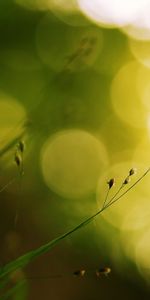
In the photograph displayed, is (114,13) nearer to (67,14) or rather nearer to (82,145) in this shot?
(67,14)

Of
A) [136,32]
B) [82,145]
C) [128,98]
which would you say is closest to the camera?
[136,32]

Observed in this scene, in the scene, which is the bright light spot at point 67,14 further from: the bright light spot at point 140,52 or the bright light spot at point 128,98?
the bright light spot at point 128,98

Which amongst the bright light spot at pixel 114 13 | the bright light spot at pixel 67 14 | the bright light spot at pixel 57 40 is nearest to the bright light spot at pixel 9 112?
the bright light spot at pixel 57 40

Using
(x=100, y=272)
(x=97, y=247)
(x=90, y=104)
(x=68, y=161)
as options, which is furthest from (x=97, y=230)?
(x=100, y=272)

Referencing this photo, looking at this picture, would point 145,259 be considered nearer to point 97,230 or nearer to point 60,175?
point 97,230

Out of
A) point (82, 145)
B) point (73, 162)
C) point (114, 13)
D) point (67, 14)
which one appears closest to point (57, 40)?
point (67, 14)

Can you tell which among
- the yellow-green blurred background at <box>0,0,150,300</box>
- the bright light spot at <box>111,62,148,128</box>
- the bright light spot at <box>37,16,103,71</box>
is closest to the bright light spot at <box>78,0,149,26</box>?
the yellow-green blurred background at <box>0,0,150,300</box>
